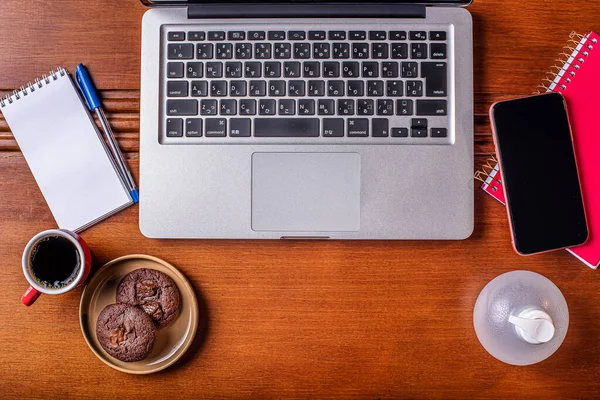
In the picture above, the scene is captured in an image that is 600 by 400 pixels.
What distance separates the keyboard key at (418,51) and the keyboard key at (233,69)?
0.23 metres

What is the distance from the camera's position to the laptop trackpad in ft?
2.27

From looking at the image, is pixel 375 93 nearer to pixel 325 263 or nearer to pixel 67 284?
pixel 325 263

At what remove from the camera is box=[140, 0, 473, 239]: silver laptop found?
69 centimetres

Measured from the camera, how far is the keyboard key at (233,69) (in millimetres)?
691

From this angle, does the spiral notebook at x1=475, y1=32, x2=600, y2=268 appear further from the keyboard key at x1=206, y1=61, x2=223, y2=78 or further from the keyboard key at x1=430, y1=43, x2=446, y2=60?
the keyboard key at x1=206, y1=61, x2=223, y2=78

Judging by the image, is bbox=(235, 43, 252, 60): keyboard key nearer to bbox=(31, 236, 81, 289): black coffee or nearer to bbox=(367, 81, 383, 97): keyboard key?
bbox=(367, 81, 383, 97): keyboard key

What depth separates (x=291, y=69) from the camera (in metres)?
0.69

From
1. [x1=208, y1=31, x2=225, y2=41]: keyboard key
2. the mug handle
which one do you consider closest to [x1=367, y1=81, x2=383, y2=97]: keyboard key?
[x1=208, y1=31, x2=225, y2=41]: keyboard key

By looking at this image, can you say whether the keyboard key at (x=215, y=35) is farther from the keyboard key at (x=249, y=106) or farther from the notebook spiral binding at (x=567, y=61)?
the notebook spiral binding at (x=567, y=61)

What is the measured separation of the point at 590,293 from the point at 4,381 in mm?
824

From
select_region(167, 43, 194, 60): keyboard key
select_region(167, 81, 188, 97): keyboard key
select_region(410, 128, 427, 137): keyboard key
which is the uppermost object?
select_region(167, 43, 194, 60): keyboard key

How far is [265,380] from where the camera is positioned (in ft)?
2.35

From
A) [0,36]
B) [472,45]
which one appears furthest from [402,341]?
[0,36]

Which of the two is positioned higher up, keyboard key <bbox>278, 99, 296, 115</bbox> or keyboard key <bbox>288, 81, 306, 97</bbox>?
keyboard key <bbox>288, 81, 306, 97</bbox>
